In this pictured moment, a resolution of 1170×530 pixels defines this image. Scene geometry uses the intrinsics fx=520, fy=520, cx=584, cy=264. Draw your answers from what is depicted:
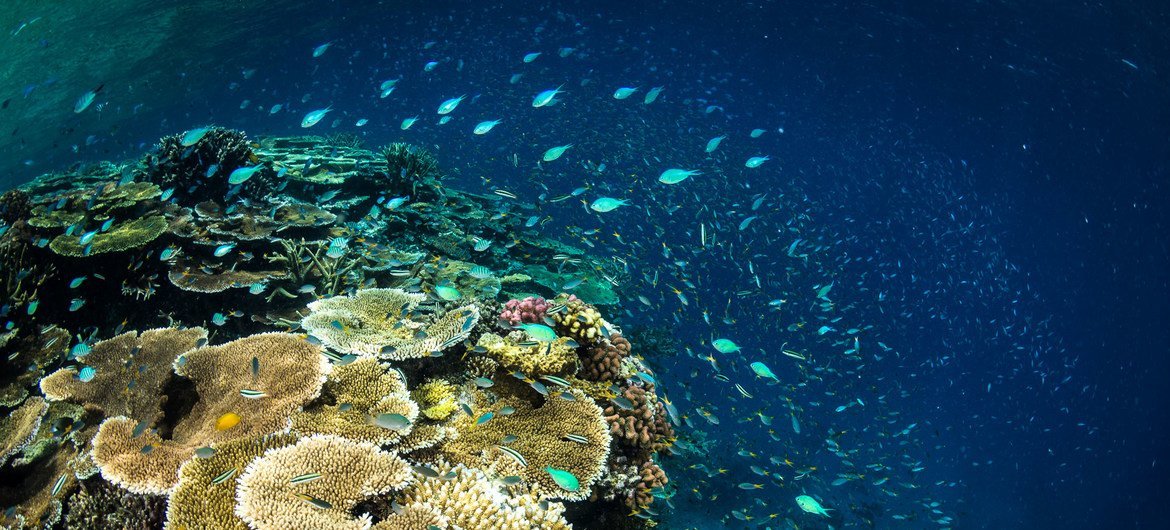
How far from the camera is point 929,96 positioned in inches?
1462

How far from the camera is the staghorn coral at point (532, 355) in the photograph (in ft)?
16.3

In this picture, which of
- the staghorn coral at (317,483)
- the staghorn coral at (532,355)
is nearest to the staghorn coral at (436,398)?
the staghorn coral at (532,355)

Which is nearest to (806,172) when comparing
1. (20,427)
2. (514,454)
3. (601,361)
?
(601,361)

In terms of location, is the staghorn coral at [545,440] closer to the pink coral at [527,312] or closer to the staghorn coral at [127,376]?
the pink coral at [527,312]

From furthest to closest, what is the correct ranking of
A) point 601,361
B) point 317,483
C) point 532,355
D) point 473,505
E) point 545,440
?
point 601,361
point 532,355
point 545,440
point 473,505
point 317,483

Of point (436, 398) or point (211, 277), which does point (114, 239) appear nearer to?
point (211, 277)

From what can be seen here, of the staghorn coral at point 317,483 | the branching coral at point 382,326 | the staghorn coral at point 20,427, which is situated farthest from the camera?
the branching coral at point 382,326

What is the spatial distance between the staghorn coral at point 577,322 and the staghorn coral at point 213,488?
9.15 ft

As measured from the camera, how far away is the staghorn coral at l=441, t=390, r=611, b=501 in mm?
4039

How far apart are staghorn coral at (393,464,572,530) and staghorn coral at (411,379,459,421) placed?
584mm

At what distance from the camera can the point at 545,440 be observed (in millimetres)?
4414

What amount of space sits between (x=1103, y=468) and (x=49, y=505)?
10707 centimetres

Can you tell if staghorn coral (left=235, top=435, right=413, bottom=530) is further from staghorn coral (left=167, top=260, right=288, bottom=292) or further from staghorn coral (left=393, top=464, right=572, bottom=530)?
staghorn coral (left=167, top=260, right=288, bottom=292)

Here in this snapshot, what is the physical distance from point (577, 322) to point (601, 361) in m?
0.52
